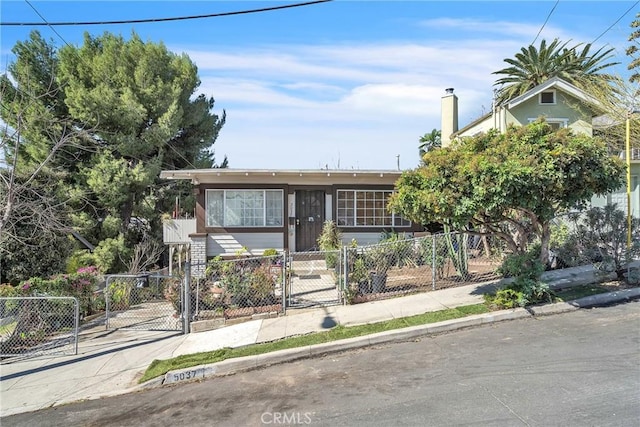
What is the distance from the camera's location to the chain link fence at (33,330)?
8.49 m

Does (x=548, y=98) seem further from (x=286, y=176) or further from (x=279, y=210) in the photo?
(x=279, y=210)

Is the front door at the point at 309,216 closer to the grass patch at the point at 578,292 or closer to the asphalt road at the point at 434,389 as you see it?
the grass patch at the point at 578,292

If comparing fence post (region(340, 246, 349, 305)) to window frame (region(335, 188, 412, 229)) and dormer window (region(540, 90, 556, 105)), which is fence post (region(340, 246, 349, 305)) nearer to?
window frame (region(335, 188, 412, 229))

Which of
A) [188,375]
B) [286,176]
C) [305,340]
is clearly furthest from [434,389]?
[286,176]

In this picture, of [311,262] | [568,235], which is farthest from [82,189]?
[568,235]

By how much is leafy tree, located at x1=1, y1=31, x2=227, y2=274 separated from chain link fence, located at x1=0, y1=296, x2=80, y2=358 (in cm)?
1037

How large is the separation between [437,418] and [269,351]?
3.34 metres

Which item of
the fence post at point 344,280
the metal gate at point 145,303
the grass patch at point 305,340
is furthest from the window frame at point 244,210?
the grass patch at point 305,340

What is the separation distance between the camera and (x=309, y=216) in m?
15.5

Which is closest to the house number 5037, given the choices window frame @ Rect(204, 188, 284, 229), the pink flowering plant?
the pink flowering plant

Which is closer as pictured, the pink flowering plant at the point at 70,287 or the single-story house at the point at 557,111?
the pink flowering plant at the point at 70,287

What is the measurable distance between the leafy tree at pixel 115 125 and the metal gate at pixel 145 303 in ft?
28.0

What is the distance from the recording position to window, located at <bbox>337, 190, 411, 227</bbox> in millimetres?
15391

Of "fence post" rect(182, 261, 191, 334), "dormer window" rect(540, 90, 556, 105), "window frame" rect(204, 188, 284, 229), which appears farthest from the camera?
"dormer window" rect(540, 90, 556, 105)
